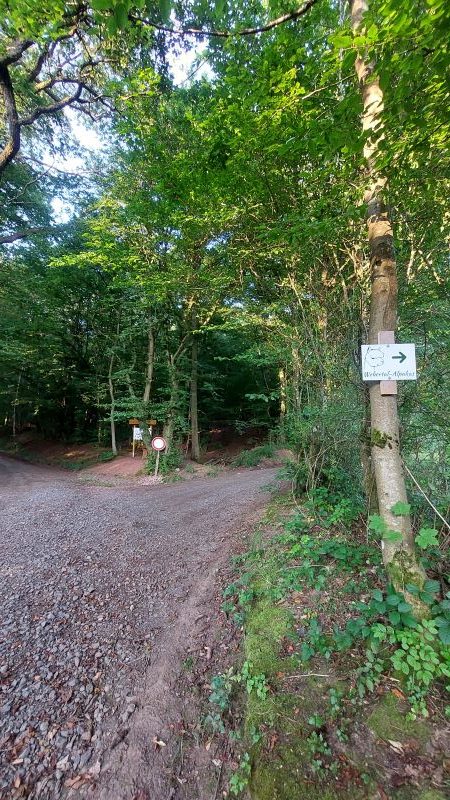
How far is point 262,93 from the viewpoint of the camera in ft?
11.5

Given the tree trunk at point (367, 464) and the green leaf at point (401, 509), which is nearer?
the green leaf at point (401, 509)

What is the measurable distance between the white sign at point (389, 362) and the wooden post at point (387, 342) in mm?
45

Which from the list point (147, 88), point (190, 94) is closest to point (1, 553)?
point (147, 88)

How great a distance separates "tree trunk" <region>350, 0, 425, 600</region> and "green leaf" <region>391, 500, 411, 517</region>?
6cm

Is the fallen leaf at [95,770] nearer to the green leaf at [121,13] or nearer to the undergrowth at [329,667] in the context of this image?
the undergrowth at [329,667]

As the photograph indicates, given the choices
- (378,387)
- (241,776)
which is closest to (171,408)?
(378,387)

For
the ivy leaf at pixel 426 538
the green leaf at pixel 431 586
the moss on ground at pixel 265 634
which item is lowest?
the moss on ground at pixel 265 634

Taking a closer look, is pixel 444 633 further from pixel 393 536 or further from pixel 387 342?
pixel 387 342

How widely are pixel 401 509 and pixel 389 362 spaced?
1042mm

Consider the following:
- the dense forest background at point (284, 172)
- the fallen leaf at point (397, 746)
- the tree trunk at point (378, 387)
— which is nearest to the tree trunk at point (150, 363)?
the dense forest background at point (284, 172)

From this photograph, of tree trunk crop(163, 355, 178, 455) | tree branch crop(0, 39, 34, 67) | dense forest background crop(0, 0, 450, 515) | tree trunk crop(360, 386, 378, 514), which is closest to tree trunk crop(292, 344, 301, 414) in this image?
dense forest background crop(0, 0, 450, 515)

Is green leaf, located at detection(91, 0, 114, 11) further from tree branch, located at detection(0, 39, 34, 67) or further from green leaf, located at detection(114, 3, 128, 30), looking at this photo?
tree branch, located at detection(0, 39, 34, 67)

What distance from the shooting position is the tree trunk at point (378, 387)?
2.22 metres

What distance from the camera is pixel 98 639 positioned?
277 cm
